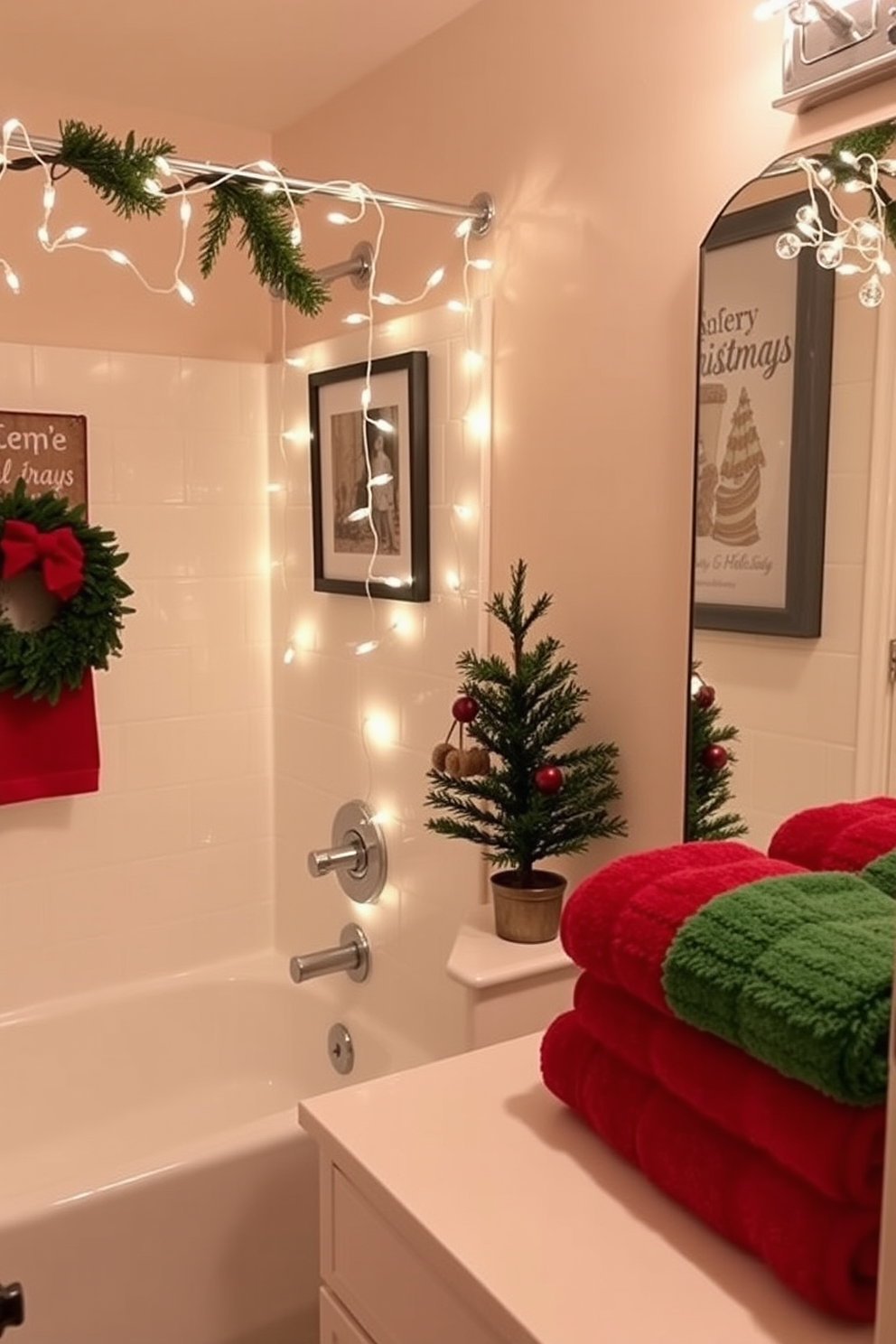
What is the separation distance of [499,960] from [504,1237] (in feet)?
2.40

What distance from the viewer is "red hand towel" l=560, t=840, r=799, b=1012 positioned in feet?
3.08

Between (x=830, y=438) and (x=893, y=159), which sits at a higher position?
(x=893, y=159)

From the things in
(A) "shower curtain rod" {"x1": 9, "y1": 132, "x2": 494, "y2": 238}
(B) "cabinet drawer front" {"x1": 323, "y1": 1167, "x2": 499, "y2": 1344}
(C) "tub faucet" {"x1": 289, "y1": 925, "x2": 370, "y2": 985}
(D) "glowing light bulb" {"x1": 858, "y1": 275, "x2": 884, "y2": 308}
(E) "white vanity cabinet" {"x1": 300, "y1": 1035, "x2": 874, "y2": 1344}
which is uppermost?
(A) "shower curtain rod" {"x1": 9, "y1": 132, "x2": 494, "y2": 238}

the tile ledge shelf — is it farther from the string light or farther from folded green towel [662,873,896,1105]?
the string light

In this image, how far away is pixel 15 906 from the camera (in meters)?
2.43

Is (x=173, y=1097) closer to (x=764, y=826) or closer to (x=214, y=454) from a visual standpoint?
(x=214, y=454)

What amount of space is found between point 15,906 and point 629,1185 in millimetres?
1795

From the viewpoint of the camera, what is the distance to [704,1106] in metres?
0.88

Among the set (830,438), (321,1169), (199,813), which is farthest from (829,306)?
(199,813)

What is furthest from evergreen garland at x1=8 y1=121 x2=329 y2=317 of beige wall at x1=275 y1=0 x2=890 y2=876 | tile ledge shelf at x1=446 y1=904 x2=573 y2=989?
tile ledge shelf at x1=446 y1=904 x2=573 y2=989

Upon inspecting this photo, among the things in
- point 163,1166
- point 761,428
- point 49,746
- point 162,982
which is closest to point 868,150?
point 761,428

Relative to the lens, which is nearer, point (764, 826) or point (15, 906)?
point (764, 826)

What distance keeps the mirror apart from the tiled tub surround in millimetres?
1367

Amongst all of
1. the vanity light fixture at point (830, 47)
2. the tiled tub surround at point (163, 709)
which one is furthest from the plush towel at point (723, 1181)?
the tiled tub surround at point (163, 709)
